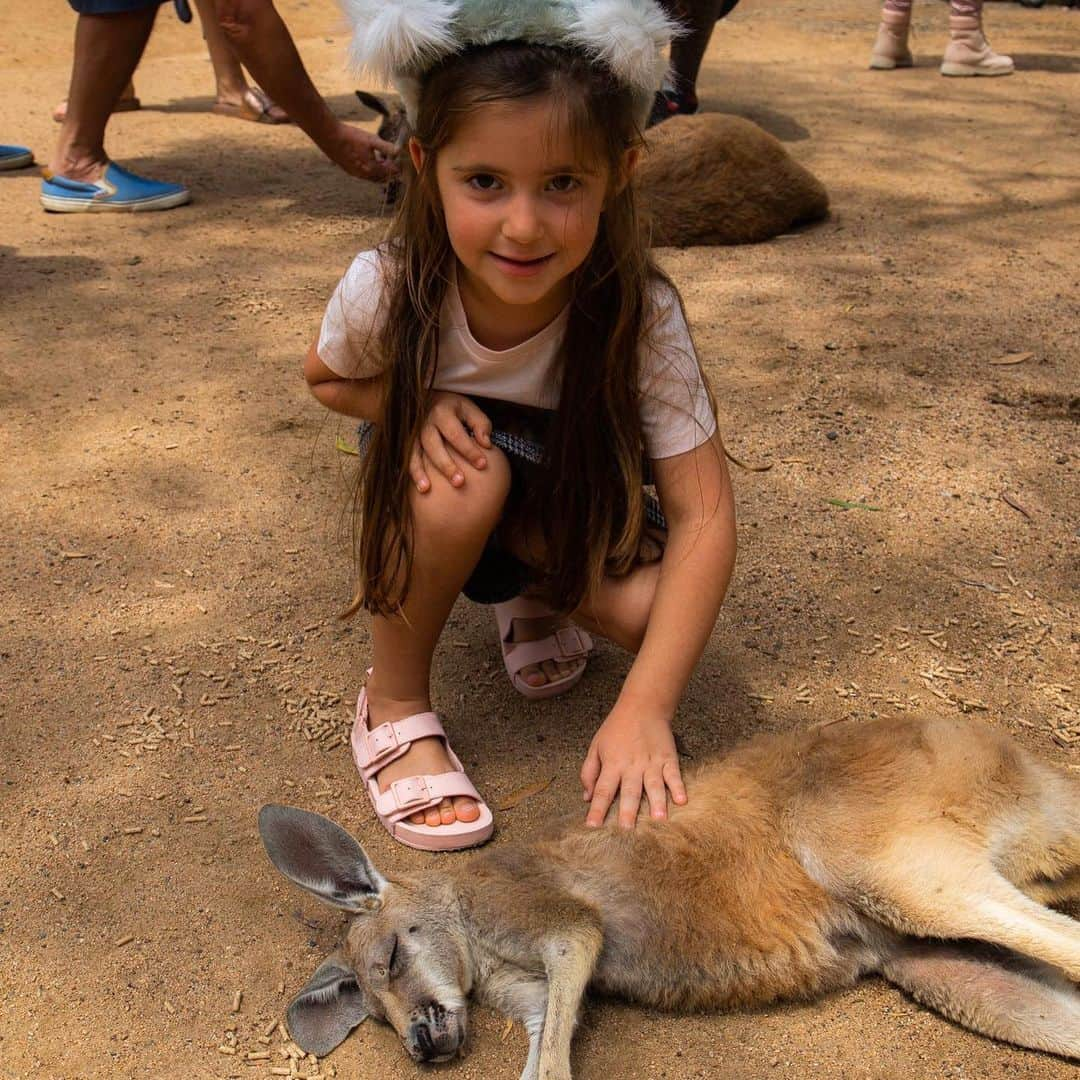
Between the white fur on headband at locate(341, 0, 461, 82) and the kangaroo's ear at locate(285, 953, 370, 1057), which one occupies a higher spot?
the white fur on headband at locate(341, 0, 461, 82)

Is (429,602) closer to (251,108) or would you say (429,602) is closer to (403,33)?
(403,33)

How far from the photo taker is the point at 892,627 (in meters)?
2.52

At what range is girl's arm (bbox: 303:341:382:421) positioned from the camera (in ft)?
7.05

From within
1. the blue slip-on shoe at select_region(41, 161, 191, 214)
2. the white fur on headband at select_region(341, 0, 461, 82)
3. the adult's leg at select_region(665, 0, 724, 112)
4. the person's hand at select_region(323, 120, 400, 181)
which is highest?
the white fur on headband at select_region(341, 0, 461, 82)

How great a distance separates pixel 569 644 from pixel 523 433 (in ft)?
1.55

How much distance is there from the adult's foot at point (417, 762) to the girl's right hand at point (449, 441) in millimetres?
403

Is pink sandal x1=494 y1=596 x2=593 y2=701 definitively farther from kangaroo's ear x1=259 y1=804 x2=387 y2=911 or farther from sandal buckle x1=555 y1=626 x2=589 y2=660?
kangaroo's ear x1=259 y1=804 x2=387 y2=911

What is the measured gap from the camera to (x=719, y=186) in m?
4.30

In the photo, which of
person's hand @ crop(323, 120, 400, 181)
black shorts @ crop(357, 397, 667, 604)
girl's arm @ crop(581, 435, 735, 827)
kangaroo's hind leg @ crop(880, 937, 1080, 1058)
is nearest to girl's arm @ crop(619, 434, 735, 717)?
girl's arm @ crop(581, 435, 735, 827)

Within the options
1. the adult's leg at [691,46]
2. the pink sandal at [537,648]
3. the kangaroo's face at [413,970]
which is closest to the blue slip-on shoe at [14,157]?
the adult's leg at [691,46]

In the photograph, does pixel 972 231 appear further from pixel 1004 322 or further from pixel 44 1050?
pixel 44 1050

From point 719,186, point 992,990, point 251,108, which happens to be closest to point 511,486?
point 992,990

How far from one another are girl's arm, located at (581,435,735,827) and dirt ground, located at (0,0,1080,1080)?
0.25 m

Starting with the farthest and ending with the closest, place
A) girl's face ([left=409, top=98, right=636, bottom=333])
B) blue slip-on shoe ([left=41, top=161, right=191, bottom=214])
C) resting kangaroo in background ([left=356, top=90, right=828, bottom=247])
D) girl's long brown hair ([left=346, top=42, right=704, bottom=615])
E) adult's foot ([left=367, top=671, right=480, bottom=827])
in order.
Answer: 1. blue slip-on shoe ([left=41, top=161, right=191, bottom=214])
2. resting kangaroo in background ([left=356, top=90, right=828, bottom=247])
3. adult's foot ([left=367, top=671, right=480, bottom=827])
4. girl's long brown hair ([left=346, top=42, right=704, bottom=615])
5. girl's face ([left=409, top=98, right=636, bottom=333])
